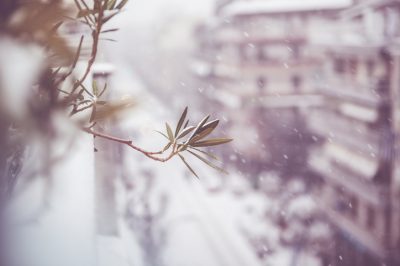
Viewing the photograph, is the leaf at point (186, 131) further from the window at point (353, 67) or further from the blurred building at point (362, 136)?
the window at point (353, 67)

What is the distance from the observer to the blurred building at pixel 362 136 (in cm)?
598

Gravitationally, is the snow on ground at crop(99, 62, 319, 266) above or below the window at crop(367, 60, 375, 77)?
below

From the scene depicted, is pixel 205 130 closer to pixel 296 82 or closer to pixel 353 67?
pixel 353 67

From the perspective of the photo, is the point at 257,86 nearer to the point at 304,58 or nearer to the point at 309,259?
the point at 304,58

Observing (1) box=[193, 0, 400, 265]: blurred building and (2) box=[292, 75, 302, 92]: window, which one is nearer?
(1) box=[193, 0, 400, 265]: blurred building

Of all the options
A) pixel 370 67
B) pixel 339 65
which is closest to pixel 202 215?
pixel 370 67

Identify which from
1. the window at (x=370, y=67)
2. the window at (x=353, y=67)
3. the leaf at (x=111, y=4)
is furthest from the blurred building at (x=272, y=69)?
the leaf at (x=111, y=4)

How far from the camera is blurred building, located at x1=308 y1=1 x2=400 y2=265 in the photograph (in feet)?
19.6

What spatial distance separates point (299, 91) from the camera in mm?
11602

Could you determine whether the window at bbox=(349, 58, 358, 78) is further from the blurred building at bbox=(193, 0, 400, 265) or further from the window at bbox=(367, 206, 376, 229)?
the window at bbox=(367, 206, 376, 229)

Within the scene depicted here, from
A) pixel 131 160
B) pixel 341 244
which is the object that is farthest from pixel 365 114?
pixel 131 160

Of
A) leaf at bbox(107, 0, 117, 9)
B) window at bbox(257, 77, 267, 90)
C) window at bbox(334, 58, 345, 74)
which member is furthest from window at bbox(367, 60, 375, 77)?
leaf at bbox(107, 0, 117, 9)

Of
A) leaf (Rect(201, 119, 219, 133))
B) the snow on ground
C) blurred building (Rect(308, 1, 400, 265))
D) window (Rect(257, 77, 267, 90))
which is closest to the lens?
leaf (Rect(201, 119, 219, 133))

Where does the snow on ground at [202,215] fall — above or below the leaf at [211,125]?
below
